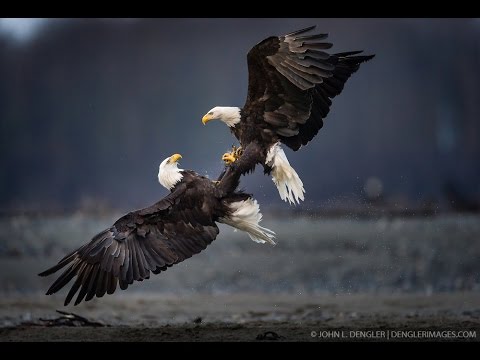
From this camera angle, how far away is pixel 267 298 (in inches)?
257

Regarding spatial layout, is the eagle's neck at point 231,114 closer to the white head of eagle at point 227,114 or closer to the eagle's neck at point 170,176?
the white head of eagle at point 227,114

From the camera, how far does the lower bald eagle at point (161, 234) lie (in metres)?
4.06

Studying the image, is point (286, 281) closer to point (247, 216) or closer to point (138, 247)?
point (247, 216)

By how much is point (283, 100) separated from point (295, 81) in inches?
7.4

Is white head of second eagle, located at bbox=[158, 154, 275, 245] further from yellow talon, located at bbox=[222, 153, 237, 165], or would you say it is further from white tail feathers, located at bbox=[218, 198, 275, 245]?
yellow talon, located at bbox=[222, 153, 237, 165]

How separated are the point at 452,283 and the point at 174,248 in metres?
2.92

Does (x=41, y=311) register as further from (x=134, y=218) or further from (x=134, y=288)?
(x=134, y=218)

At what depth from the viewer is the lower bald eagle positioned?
13.3 ft

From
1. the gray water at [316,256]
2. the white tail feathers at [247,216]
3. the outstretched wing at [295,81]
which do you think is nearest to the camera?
the outstretched wing at [295,81]

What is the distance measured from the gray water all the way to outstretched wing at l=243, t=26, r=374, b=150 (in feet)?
6.05

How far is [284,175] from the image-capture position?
446 centimetres

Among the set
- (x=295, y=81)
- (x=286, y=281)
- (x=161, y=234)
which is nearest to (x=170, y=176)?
(x=161, y=234)

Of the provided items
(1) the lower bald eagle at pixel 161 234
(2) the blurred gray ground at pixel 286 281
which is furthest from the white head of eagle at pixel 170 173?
(2) the blurred gray ground at pixel 286 281
